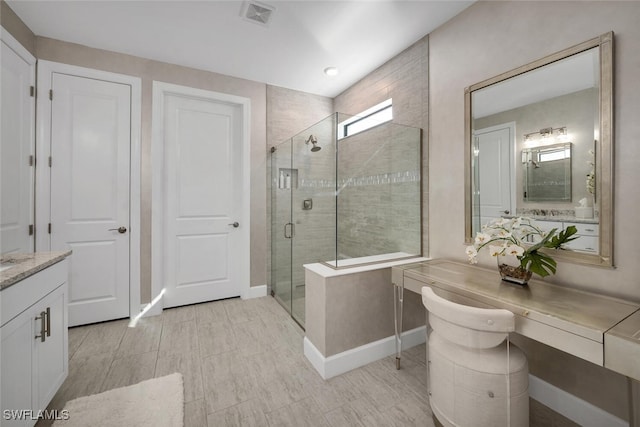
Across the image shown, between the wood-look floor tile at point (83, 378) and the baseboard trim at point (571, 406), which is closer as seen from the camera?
the baseboard trim at point (571, 406)

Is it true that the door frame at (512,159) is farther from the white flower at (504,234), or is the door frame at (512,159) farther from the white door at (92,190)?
the white door at (92,190)

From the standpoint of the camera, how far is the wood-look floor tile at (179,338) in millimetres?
2201

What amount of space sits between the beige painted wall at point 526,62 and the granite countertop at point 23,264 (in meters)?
2.64

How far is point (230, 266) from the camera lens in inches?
132

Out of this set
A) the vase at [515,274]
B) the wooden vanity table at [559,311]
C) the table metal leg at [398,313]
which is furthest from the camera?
the table metal leg at [398,313]

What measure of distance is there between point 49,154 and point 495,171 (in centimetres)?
381

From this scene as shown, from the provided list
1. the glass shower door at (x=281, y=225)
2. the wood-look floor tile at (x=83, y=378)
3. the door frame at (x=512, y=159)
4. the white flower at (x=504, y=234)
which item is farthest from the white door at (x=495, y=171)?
the wood-look floor tile at (x=83, y=378)

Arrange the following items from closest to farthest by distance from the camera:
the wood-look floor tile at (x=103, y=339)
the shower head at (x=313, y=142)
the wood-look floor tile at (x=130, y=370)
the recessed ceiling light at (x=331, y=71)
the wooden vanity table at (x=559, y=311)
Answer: the wooden vanity table at (x=559, y=311), the wood-look floor tile at (x=130, y=370), the wood-look floor tile at (x=103, y=339), the shower head at (x=313, y=142), the recessed ceiling light at (x=331, y=71)

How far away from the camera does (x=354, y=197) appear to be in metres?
2.34

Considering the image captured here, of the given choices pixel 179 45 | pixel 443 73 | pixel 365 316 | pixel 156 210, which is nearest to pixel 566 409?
pixel 365 316

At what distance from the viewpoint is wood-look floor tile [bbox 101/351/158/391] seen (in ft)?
5.87

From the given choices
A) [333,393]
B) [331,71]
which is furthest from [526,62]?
[333,393]

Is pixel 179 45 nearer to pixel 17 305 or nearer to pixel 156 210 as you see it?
pixel 156 210

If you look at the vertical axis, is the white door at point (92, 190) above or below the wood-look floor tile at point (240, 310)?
above
